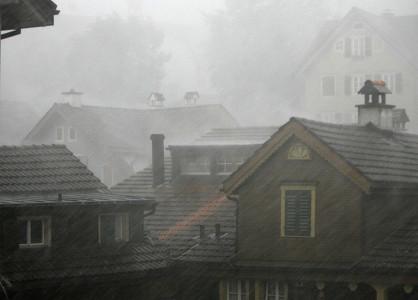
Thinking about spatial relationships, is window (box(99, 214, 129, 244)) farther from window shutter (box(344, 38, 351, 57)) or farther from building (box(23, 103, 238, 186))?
window shutter (box(344, 38, 351, 57))

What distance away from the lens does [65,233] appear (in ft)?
89.0

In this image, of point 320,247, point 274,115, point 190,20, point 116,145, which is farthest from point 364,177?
point 190,20

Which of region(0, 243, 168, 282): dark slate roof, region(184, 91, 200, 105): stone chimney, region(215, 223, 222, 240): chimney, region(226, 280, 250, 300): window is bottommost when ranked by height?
region(226, 280, 250, 300): window

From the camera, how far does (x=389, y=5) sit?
92.9m

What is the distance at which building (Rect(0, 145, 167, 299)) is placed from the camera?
2580cm

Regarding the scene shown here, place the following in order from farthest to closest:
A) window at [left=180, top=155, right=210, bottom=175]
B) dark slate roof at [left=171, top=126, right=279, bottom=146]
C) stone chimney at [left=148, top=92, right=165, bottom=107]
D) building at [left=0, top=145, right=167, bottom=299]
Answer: stone chimney at [left=148, top=92, right=165, bottom=107] < dark slate roof at [left=171, top=126, right=279, bottom=146] < window at [left=180, top=155, right=210, bottom=175] < building at [left=0, top=145, right=167, bottom=299]

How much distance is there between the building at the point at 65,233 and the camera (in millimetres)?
25797

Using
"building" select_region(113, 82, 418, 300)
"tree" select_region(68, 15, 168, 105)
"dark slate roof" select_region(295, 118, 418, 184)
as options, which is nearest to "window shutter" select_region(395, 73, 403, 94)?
"tree" select_region(68, 15, 168, 105)

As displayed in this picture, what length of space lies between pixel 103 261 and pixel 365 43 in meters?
41.6

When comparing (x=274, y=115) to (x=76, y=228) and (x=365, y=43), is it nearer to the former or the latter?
(x=365, y=43)

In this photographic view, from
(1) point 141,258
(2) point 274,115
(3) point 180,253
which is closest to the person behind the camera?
(1) point 141,258

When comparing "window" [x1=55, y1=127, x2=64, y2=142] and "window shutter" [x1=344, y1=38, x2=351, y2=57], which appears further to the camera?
"window shutter" [x1=344, y1=38, x2=351, y2=57]

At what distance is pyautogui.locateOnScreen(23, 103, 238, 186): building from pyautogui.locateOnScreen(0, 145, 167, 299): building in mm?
32338

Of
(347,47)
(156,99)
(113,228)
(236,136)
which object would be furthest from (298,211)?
(156,99)
